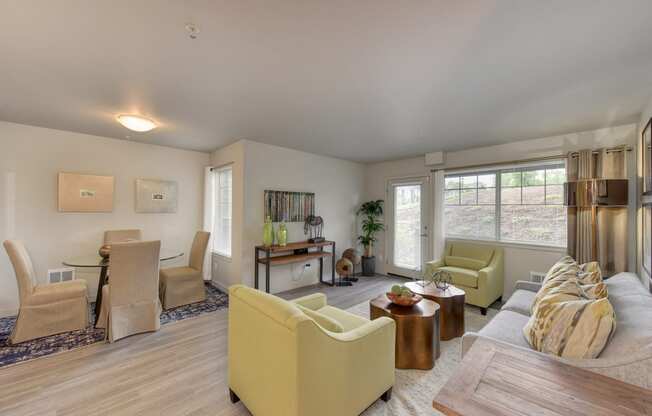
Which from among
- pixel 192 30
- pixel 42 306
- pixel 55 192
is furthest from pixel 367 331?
pixel 55 192

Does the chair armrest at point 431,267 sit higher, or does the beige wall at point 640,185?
the beige wall at point 640,185

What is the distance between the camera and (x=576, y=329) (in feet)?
4.45

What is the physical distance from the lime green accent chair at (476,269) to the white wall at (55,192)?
14.9 ft

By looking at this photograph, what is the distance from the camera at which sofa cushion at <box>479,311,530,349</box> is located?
1.73 m

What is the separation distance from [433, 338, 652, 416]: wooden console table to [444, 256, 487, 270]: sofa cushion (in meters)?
2.89

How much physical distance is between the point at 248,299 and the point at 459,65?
7.06ft

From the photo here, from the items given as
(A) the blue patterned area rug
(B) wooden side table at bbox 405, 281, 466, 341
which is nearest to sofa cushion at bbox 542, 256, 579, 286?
(B) wooden side table at bbox 405, 281, 466, 341

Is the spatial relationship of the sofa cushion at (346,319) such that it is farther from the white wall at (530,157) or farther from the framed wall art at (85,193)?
the framed wall art at (85,193)

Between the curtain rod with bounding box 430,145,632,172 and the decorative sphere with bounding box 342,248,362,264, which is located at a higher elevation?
the curtain rod with bounding box 430,145,632,172

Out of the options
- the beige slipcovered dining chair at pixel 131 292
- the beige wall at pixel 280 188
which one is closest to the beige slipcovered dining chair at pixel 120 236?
the beige slipcovered dining chair at pixel 131 292

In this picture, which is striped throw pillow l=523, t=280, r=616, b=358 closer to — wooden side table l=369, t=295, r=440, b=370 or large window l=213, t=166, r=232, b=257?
wooden side table l=369, t=295, r=440, b=370

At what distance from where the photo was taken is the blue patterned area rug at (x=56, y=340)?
2.37 meters

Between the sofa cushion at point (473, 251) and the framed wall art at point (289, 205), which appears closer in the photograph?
the sofa cushion at point (473, 251)

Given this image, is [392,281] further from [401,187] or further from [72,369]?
[72,369]
